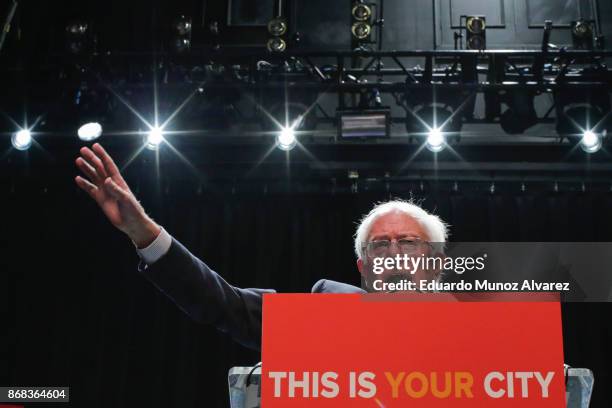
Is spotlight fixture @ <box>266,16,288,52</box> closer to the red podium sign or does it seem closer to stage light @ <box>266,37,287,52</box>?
stage light @ <box>266,37,287,52</box>

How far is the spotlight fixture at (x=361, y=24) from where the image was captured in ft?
15.6

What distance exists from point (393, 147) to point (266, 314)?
4.47m

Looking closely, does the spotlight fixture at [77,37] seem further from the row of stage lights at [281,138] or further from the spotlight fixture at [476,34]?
the spotlight fixture at [476,34]

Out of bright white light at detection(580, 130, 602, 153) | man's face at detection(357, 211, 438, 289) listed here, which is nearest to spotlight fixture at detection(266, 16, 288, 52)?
bright white light at detection(580, 130, 602, 153)

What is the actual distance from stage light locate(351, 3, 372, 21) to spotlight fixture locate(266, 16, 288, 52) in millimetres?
519

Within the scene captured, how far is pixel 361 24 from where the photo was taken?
4.78 metres

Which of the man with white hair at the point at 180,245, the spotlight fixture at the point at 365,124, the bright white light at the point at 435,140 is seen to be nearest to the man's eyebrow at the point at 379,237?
the man with white hair at the point at 180,245

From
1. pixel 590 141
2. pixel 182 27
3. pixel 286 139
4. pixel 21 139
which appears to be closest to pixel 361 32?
pixel 286 139

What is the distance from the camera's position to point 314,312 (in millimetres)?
699

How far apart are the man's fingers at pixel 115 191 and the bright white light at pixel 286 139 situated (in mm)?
3694

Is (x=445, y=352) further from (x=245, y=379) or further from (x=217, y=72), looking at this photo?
(x=217, y=72)

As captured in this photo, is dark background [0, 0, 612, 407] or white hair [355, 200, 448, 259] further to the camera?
dark background [0, 0, 612, 407]

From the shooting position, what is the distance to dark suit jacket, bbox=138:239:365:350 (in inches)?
43.0

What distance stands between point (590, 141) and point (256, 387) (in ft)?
14.4
